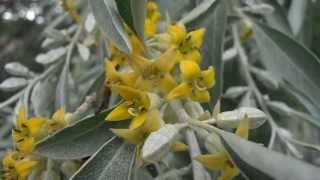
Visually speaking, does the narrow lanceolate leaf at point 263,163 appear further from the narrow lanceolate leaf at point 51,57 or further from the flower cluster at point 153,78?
the narrow lanceolate leaf at point 51,57

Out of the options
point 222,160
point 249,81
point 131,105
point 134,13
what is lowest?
point 249,81

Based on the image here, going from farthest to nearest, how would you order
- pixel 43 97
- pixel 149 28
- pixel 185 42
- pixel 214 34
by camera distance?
1. pixel 43 97
2. pixel 214 34
3. pixel 149 28
4. pixel 185 42

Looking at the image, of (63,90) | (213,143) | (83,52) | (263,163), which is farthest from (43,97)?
(263,163)

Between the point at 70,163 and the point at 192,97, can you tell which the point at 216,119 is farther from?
the point at 70,163

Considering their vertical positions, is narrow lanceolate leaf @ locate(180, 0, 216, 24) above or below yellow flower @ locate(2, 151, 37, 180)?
above

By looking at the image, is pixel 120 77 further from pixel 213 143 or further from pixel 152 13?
pixel 152 13

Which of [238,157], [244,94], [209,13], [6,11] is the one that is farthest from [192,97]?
[6,11]

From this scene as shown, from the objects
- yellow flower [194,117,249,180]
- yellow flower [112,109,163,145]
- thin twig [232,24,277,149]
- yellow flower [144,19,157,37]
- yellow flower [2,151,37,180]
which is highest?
yellow flower [144,19,157,37]

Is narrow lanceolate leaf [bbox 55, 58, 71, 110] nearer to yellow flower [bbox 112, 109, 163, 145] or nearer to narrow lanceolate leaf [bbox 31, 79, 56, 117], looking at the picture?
narrow lanceolate leaf [bbox 31, 79, 56, 117]

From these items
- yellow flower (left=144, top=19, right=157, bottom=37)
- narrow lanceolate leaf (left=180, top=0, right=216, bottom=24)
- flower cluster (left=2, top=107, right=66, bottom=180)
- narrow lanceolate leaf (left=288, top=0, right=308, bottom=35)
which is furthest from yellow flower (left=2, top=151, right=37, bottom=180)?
narrow lanceolate leaf (left=288, top=0, right=308, bottom=35)
